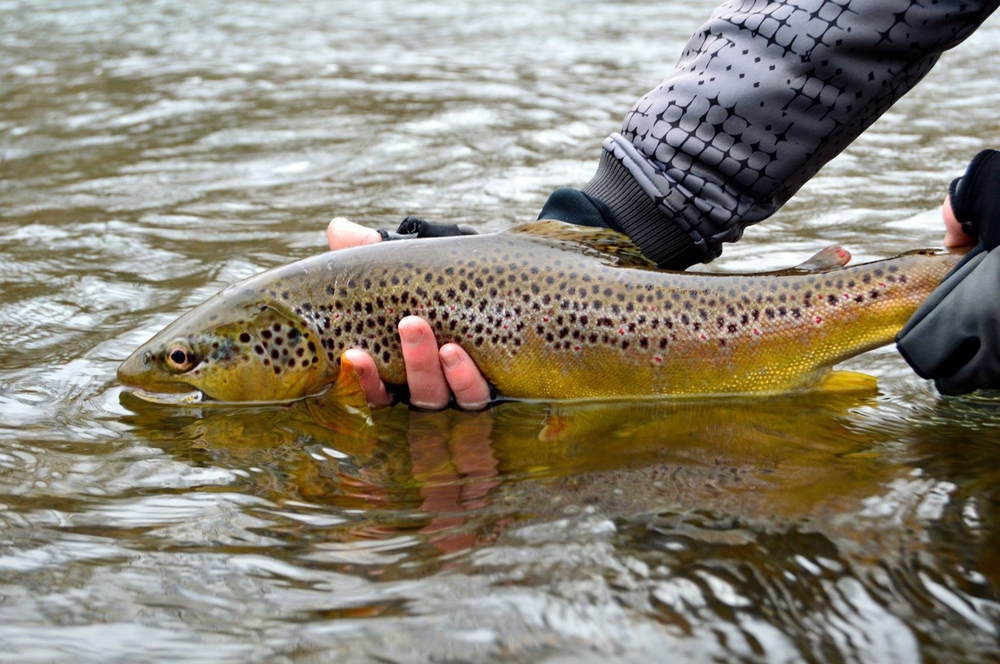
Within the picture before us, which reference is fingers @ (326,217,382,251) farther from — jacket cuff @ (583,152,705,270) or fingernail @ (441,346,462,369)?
A: jacket cuff @ (583,152,705,270)

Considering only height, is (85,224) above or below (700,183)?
below

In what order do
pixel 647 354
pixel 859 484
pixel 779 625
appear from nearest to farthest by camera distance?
pixel 779 625, pixel 859 484, pixel 647 354

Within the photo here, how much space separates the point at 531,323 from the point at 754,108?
1029 mm

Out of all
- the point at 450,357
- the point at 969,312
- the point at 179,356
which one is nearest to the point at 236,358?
the point at 179,356

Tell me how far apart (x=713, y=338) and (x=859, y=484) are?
0.89m

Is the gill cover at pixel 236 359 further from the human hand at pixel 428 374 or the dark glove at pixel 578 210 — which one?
the dark glove at pixel 578 210

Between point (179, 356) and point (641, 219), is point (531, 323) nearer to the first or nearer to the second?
point (641, 219)

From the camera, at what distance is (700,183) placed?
145 inches

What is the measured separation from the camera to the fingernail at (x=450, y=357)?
11.4 feet

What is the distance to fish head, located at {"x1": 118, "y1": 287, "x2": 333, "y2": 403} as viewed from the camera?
3.68 metres

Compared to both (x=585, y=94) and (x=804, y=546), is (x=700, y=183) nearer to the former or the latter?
(x=804, y=546)

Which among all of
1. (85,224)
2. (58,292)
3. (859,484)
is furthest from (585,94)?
(859,484)

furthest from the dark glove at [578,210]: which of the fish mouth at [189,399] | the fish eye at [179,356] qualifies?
the fish eye at [179,356]

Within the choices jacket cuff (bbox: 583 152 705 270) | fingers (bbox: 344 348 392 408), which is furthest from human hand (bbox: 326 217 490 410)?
jacket cuff (bbox: 583 152 705 270)
